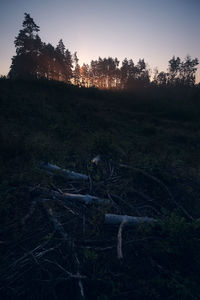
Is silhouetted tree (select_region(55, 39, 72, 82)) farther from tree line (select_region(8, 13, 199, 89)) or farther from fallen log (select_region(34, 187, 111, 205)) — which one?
fallen log (select_region(34, 187, 111, 205))

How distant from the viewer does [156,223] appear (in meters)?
2.25

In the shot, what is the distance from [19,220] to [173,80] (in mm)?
50982

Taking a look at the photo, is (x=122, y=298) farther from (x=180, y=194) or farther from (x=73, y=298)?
(x=180, y=194)

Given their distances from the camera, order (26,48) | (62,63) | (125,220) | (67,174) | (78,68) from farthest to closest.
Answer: (78,68)
(62,63)
(26,48)
(67,174)
(125,220)

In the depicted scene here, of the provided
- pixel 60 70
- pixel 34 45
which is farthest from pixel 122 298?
pixel 60 70

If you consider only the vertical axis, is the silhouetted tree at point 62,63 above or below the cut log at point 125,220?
above

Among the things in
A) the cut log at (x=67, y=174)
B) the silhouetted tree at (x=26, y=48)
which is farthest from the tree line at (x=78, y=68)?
the cut log at (x=67, y=174)

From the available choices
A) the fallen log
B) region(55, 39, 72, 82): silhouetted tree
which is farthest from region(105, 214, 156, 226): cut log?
region(55, 39, 72, 82): silhouetted tree

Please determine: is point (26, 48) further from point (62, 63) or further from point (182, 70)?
point (182, 70)

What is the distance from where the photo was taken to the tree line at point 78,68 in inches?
955

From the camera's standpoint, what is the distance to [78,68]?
1668 inches

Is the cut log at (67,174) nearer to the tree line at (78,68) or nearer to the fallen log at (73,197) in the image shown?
the fallen log at (73,197)

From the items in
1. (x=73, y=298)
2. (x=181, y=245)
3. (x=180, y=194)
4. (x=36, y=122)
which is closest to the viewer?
(x=73, y=298)

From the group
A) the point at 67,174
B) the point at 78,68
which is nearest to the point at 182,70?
the point at 78,68
